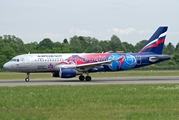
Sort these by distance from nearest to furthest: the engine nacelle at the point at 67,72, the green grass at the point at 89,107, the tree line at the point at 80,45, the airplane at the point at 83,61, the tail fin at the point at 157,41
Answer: the green grass at the point at 89,107 < the engine nacelle at the point at 67,72 < the airplane at the point at 83,61 < the tail fin at the point at 157,41 < the tree line at the point at 80,45

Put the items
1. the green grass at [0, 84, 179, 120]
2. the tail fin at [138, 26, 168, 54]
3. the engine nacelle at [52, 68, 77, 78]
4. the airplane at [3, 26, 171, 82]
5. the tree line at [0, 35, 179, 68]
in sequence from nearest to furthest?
the green grass at [0, 84, 179, 120] → the engine nacelle at [52, 68, 77, 78] → the airplane at [3, 26, 171, 82] → the tail fin at [138, 26, 168, 54] → the tree line at [0, 35, 179, 68]

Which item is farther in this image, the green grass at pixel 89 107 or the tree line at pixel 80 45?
the tree line at pixel 80 45

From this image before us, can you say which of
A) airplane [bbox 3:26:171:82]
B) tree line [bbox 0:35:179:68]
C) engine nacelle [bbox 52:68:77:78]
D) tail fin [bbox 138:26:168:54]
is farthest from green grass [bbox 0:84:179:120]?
tree line [bbox 0:35:179:68]

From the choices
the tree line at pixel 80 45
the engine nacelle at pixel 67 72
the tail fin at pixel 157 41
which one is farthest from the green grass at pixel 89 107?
the tree line at pixel 80 45

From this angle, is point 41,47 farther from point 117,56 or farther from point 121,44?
point 117,56

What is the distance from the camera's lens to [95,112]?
661 inches

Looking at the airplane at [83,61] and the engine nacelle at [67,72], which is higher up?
the airplane at [83,61]

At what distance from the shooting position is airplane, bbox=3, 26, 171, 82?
138 feet

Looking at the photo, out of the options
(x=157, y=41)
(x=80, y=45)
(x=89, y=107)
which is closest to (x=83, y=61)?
(x=157, y=41)

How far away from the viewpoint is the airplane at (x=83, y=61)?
4216cm

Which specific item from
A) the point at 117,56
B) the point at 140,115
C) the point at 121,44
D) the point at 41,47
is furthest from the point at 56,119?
the point at 121,44

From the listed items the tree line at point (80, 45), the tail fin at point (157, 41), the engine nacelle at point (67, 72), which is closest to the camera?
the engine nacelle at point (67, 72)

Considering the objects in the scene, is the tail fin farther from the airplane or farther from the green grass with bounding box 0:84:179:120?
the green grass with bounding box 0:84:179:120

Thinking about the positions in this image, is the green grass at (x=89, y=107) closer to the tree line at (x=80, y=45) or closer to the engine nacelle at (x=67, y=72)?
the engine nacelle at (x=67, y=72)
